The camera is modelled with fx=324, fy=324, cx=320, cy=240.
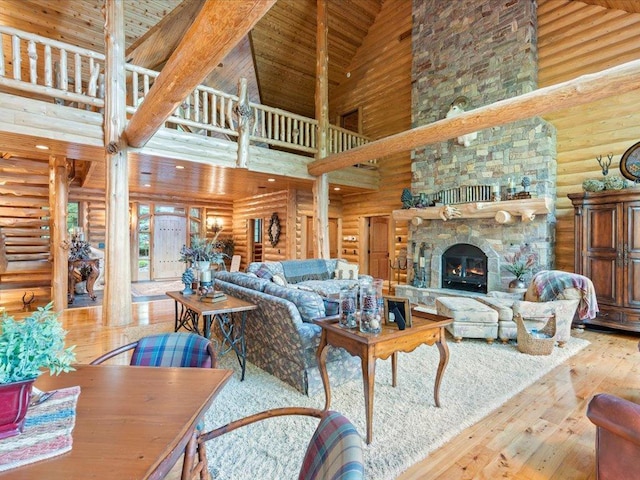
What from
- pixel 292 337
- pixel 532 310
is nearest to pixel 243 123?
pixel 292 337

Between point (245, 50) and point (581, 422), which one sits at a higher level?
point (245, 50)

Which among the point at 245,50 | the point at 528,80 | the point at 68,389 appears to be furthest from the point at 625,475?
the point at 245,50

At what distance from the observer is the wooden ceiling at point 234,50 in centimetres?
566

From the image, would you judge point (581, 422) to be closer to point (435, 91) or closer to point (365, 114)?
point (435, 91)

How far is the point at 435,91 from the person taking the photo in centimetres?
700

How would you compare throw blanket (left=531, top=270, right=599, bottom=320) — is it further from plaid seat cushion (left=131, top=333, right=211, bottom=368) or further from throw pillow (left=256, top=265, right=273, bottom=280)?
plaid seat cushion (left=131, top=333, right=211, bottom=368)

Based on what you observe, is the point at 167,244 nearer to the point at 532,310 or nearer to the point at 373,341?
the point at 373,341

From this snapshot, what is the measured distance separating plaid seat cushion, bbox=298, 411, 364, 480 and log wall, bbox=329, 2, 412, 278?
734 centimetres

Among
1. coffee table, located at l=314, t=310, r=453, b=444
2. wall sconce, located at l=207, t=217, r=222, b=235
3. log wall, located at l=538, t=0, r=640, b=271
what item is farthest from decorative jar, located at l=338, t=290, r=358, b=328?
wall sconce, located at l=207, t=217, r=222, b=235

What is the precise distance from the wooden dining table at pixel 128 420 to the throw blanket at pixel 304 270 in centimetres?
463

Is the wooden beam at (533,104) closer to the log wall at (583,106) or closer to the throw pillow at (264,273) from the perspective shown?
the throw pillow at (264,273)

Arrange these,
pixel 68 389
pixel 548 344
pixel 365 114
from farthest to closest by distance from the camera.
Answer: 1. pixel 365 114
2. pixel 548 344
3. pixel 68 389

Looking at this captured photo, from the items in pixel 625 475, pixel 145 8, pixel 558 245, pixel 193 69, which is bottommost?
pixel 625 475

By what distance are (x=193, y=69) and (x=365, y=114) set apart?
7.46 meters
